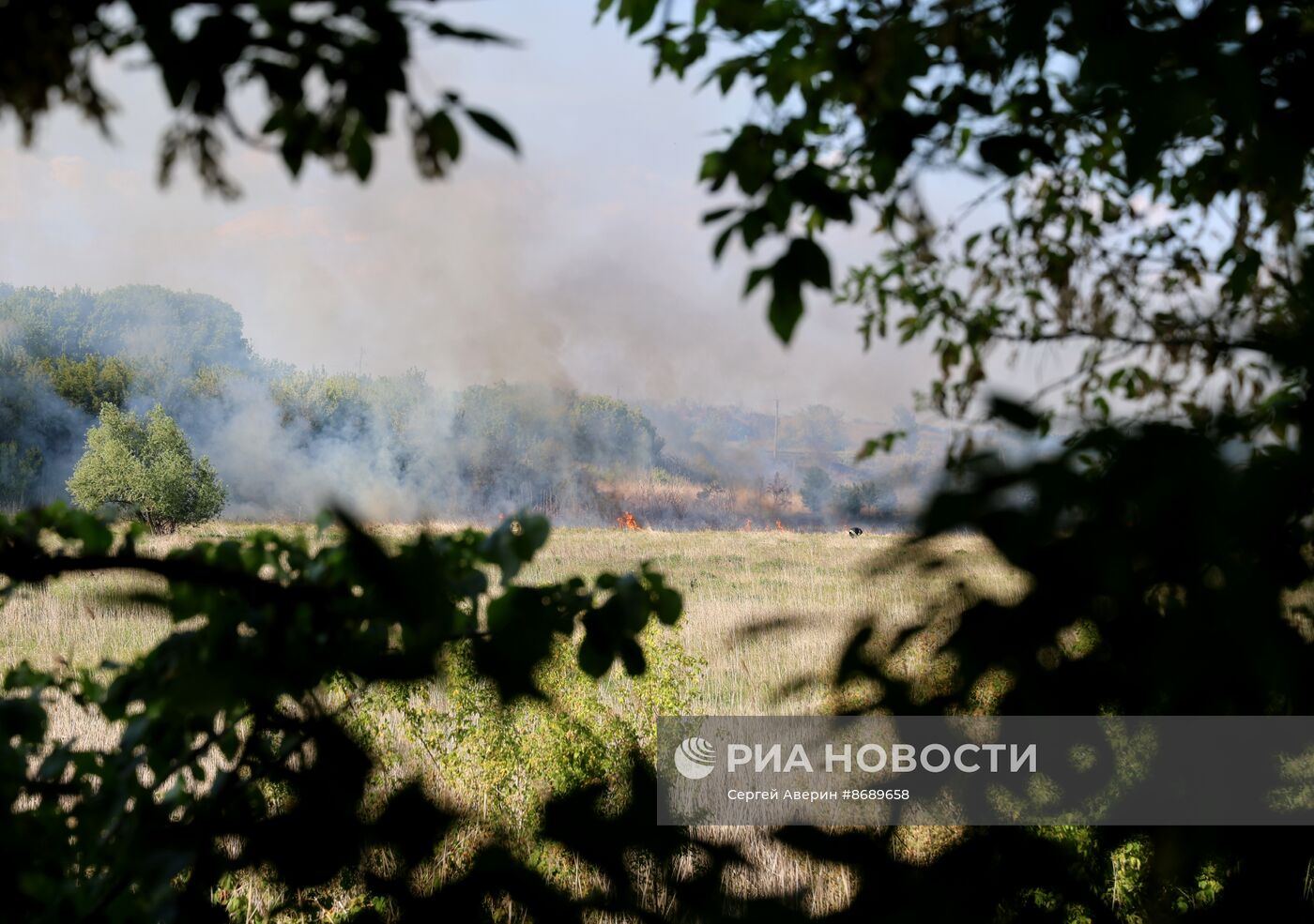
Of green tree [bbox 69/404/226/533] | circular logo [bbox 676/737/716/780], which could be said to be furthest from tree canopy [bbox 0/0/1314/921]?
green tree [bbox 69/404/226/533]

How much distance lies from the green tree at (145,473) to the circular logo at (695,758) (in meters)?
21.8

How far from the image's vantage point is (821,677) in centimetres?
133

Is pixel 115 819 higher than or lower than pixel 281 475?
higher

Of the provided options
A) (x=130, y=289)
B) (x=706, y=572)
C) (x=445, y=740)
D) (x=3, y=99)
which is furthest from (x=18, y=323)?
(x=3, y=99)

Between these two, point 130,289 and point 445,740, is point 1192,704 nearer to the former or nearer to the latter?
point 445,740

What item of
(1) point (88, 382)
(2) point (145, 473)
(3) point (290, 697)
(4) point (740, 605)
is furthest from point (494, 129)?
(1) point (88, 382)

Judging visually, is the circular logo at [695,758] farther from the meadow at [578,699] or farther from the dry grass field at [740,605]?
the dry grass field at [740,605]

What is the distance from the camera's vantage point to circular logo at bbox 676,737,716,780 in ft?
10.7

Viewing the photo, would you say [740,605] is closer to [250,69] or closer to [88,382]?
[250,69]

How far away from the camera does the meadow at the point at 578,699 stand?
1.19 m

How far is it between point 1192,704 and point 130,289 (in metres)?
49.2

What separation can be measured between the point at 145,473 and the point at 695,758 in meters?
22.5

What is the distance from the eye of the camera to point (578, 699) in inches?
144

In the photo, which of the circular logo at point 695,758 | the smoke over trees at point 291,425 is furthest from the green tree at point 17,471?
the circular logo at point 695,758
